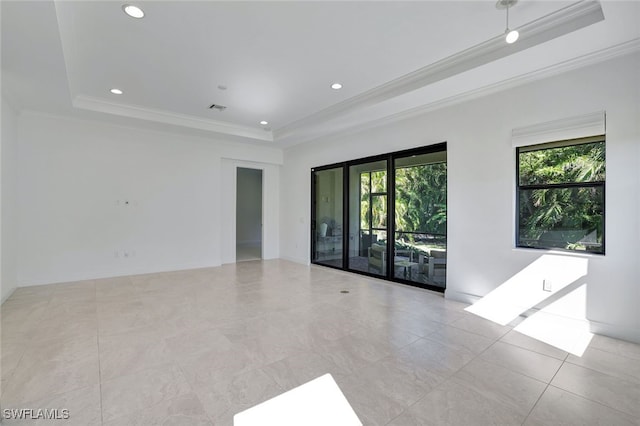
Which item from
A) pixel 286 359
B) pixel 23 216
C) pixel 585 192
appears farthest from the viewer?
pixel 23 216

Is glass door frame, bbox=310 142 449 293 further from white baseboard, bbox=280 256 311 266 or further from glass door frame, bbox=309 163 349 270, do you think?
white baseboard, bbox=280 256 311 266

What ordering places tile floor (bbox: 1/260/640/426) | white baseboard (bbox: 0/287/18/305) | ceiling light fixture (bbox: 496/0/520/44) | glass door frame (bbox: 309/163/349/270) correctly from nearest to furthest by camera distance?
tile floor (bbox: 1/260/640/426) < ceiling light fixture (bbox: 496/0/520/44) < white baseboard (bbox: 0/287/18/305) < glass door frame (bbox: 309/163/349/270)

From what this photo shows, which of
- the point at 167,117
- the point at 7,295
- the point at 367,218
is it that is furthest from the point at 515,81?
the point at 7,295

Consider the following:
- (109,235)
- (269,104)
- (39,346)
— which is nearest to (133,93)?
(269,104)

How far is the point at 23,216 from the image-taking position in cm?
486

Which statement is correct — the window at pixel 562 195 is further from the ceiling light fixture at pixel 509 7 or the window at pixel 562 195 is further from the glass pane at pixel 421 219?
the ceiling light fixture at pixel 509 7

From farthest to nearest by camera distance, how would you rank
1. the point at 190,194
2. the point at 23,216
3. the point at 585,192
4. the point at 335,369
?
1. the point at 190,194
2. the point at 23,216
3. the point at 585,192
4. the point at 335,369

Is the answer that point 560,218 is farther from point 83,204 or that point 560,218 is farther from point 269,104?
point 83,204

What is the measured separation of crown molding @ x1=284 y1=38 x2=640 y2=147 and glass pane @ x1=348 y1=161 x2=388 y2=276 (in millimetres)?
771

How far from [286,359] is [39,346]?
2.37 meters

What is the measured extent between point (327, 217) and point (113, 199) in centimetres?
426

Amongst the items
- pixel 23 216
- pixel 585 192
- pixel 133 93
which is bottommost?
pixel 23 216

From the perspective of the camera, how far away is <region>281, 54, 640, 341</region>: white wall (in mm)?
2941

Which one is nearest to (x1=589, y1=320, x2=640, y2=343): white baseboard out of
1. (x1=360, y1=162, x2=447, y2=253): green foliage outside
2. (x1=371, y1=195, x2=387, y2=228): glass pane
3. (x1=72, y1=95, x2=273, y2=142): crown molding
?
(x1=360, y1=162, x2=447, y2=253): green foliage outside
